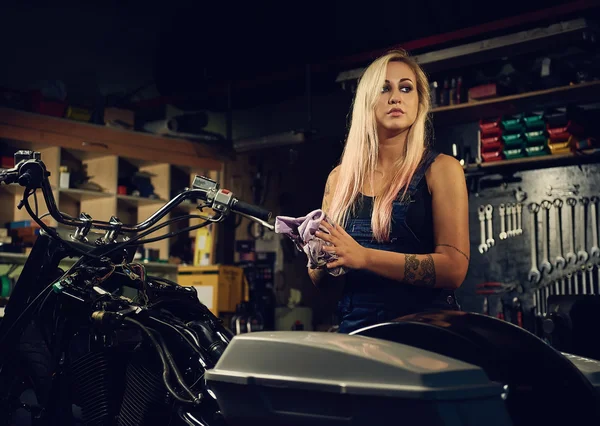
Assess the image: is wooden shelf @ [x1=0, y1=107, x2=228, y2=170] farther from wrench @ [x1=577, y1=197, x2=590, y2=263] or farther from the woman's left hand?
the woman's left hand

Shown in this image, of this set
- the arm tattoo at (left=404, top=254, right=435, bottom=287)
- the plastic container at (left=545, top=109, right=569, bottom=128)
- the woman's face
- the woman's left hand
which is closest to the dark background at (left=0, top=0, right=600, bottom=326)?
the plastic container at (left=545, top=109, right=569, bottom=128)

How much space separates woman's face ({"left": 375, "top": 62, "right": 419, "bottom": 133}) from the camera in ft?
5.49

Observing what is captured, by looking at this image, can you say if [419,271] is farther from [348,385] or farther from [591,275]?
[591,275]

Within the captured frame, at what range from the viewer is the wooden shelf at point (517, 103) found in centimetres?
495

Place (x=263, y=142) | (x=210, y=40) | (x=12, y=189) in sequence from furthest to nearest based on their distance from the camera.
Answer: (x=263, y=142), (x=210, y=40), (x=12, y=189)

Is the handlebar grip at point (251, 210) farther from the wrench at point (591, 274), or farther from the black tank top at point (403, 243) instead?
the wrench at point (591, 274)

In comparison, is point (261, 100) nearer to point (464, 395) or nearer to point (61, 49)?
point (61, 49)

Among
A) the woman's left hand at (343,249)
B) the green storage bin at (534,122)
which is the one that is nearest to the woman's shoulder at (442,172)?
the woman's left hand at (343,249)

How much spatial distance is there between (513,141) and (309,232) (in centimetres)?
416

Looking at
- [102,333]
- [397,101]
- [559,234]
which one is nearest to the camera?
[102,333]

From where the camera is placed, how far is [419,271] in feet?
4.67

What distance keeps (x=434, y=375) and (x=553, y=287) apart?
177 inches

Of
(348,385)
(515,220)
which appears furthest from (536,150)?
(348,385)

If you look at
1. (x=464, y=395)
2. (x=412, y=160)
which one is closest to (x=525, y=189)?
(x=412, y=160)
